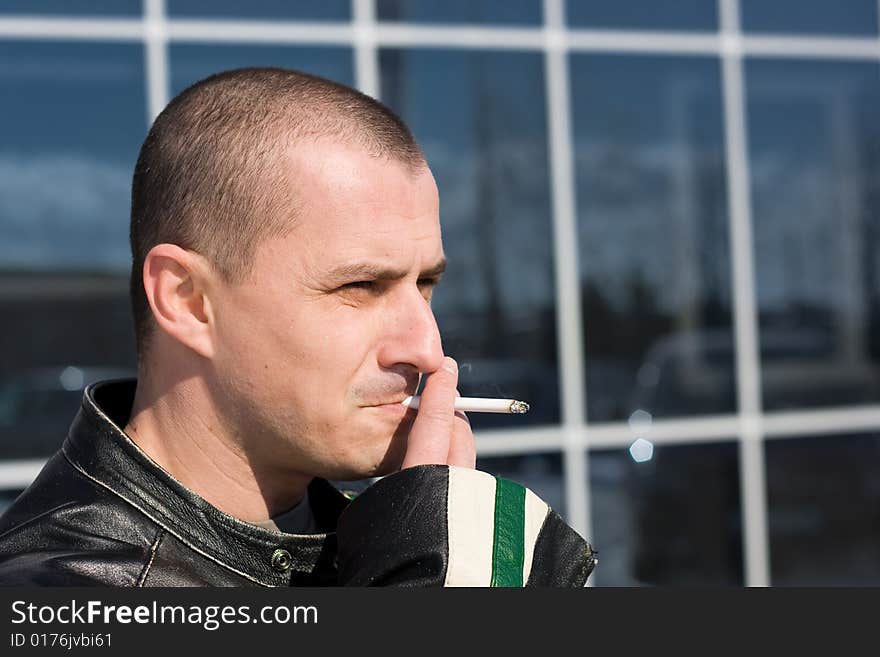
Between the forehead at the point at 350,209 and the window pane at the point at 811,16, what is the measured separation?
2.97 metres

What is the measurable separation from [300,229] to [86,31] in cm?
236

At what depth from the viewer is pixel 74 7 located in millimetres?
3578

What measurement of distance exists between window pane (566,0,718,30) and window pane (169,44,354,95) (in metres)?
0.88

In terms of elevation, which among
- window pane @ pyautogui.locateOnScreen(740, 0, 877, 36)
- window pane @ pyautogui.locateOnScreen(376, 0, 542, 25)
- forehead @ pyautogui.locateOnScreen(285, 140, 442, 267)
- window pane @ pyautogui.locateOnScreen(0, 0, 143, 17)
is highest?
window pane @ pyautogui.locateOnScreen(740, 0, 877, 36)

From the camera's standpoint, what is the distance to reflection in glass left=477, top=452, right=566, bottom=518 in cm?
394

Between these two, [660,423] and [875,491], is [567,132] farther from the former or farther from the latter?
[875,491]

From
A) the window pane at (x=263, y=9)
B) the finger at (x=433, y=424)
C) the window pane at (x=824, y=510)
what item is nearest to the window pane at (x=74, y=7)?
the window pane at (x=263, y=9)

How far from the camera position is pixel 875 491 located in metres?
4.40

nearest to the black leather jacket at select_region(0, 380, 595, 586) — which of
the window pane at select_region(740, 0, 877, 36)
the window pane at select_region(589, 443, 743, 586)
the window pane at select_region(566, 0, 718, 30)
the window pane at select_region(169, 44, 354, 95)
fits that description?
the window pane at select_region(169, 44, 354, 95)

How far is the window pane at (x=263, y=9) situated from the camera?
3.67 m

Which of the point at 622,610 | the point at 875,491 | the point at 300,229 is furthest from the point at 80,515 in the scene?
the point at 875,491

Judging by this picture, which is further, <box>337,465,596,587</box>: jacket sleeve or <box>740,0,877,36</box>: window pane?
<box>740,0,877,36</box>: window pane

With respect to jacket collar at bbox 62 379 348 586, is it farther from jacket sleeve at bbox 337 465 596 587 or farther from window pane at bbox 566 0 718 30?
window pane at bbox 566 0 718 30

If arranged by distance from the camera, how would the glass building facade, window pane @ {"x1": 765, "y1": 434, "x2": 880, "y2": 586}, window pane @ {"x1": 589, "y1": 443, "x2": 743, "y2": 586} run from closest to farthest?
the glass building facade → window pane @ {"x1": 589, "y1": 443, "x2": 743, "y2": 586} → window pane @ {"x1": 765, "y1": 434, "x2": 880, "y2": 586}
